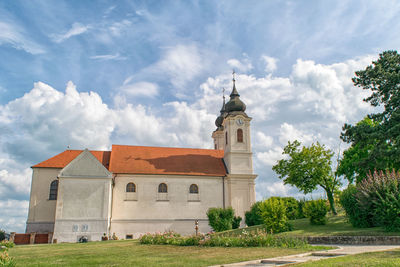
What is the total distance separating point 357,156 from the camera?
36.8 meters

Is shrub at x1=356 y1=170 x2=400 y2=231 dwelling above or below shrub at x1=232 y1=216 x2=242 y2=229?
above

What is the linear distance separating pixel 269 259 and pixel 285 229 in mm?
11551

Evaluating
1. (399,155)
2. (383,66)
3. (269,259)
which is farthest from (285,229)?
(383,66)

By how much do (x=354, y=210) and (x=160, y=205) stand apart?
1968cm

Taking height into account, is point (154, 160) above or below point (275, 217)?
above

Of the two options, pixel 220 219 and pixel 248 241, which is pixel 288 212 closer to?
pixel 220 219

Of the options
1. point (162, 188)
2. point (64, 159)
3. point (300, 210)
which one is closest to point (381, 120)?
point (300, 210)

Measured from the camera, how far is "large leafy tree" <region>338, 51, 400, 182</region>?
23.8 m

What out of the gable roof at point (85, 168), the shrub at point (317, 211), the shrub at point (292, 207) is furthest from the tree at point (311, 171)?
the gable roof at point (85, 168)

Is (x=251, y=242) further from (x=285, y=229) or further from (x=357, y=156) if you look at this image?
(x=357, y=156)

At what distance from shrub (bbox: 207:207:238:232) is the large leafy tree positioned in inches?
476

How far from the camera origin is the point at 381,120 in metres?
25.5

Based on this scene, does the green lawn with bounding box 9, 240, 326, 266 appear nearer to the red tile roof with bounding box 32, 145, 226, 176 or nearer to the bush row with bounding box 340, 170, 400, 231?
the bush row with bounding box 340, 170, 400, 231

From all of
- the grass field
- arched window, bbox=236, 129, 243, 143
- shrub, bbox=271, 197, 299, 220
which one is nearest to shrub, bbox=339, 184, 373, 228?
the grass field
